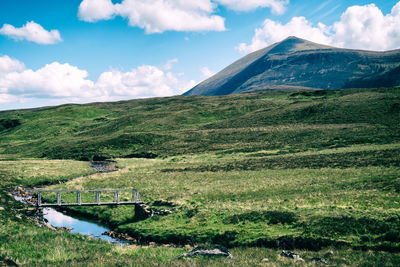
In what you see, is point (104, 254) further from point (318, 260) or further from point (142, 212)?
point (142, 212)

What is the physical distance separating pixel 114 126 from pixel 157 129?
2250 centimetres

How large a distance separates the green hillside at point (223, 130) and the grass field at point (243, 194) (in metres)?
0.66

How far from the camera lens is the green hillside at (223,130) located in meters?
75.1

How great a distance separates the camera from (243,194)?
3441 cm

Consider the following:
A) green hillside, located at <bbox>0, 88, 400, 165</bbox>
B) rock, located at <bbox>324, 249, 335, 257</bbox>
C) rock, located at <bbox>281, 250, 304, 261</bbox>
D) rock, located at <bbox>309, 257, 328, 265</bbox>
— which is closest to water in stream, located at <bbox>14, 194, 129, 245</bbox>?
rock, located at <bbox>281, 250, 304, 261</bbox>

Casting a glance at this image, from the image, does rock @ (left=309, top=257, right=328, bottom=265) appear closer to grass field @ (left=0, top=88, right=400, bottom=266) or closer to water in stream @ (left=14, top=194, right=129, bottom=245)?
grass field @ (left=0, top=88, right=400, bottom=266)

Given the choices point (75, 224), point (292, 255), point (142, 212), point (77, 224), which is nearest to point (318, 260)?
point (292, 255)

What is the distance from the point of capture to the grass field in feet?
56.9

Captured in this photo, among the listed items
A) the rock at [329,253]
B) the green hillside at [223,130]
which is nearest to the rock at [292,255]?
the rock at [329,253]

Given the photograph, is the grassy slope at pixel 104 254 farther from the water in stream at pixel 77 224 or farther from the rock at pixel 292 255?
the water in stream at pixel 77 224

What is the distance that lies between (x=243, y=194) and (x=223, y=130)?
67.8 metres

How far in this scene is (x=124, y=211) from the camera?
104 ft

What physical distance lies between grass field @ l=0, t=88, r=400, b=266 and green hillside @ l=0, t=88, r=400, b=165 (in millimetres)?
662

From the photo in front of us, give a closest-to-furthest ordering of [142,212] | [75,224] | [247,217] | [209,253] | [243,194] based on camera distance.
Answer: [209,253], [247,217], [75,224], [142,212], [243,194]
